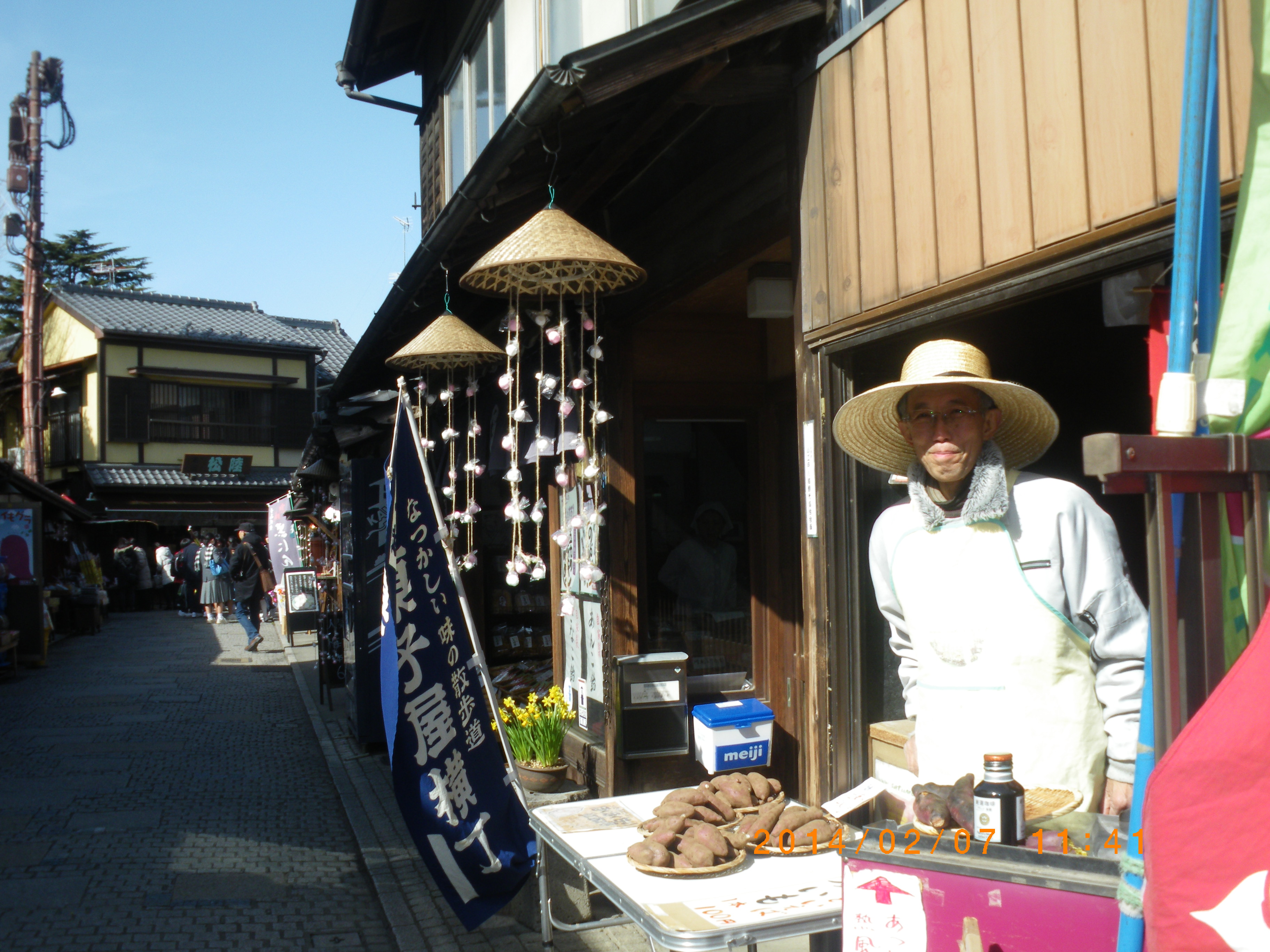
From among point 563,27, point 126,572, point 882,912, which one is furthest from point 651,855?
point 126,572

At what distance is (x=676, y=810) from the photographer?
11.5 ft

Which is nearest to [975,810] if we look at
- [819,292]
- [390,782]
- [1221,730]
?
[1221,730]

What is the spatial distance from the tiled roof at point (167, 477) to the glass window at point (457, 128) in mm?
20718

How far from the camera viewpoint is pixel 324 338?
40.4m

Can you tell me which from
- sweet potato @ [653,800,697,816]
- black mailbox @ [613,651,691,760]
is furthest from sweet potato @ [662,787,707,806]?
black mailbox @ [613,651,691,760]

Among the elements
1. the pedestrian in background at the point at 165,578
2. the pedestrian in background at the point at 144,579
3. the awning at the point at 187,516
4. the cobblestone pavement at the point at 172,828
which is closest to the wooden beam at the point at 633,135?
the cobblestone pavement at the point at 172,828

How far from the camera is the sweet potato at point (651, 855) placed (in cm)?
315

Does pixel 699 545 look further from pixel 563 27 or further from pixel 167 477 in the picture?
pixel 167 477

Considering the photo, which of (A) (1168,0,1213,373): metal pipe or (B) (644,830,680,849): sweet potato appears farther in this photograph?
(B) (644,830,680,849): sweet potato

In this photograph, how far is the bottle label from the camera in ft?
6.92

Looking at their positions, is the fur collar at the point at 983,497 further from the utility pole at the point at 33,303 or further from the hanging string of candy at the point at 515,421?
the utility pole at the point at 33,303

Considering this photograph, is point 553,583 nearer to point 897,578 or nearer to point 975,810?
point 897,578

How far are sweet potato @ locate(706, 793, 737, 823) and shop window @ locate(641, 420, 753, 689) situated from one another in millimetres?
2953

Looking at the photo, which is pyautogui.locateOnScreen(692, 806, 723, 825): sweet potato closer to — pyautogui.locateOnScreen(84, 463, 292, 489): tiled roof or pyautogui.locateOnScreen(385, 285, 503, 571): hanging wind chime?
pyautogui.locateOnScreen(385, 285, 503, 571): hanging wind chime
